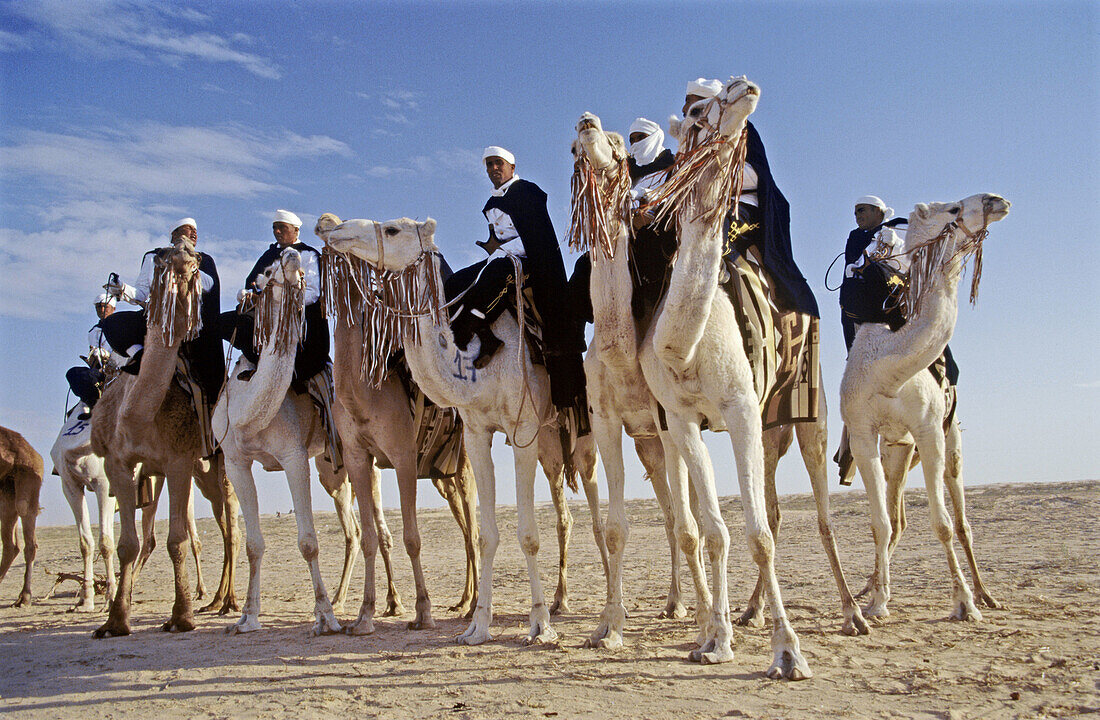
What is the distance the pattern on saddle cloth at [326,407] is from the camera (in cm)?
931

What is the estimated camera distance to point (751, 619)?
7664 millimetres

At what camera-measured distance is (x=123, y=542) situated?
8648mm

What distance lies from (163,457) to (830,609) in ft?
22.5

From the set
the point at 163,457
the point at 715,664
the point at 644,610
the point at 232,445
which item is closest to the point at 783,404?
the point at 715,664

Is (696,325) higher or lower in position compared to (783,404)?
higher

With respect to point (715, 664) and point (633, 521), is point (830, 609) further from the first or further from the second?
point (633, 521)

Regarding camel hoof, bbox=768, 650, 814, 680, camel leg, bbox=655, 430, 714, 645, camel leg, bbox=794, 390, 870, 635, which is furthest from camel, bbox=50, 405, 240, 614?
camel hoof, bbox=768, 650, 814, 680

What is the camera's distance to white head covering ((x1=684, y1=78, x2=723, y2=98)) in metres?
6.98

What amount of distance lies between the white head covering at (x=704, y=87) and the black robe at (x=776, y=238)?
15.6 inches

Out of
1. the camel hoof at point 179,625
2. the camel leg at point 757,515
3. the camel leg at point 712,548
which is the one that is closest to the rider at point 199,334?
the camel hoof at point 179,625

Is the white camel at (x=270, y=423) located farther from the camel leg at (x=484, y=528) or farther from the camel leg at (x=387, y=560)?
the camel leg at (x=484, y=528)

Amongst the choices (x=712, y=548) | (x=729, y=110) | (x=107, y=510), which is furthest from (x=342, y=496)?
(x=729, y=110)

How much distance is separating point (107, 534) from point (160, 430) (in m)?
3.64

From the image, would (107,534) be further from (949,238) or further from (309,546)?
(949,238)
